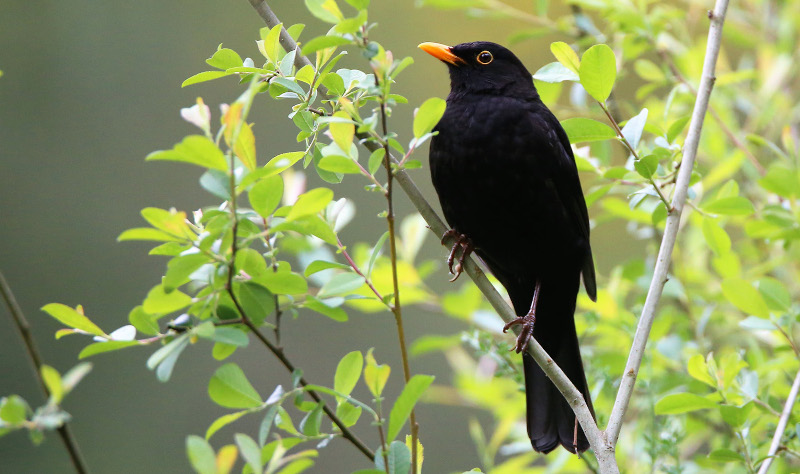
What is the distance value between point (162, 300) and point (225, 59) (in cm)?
74

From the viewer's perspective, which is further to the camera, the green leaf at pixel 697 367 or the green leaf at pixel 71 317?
the green leaf at pixel 697 367

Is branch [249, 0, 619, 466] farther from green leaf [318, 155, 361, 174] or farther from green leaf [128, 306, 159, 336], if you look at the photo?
green leaf [128, 306, 159, 336]

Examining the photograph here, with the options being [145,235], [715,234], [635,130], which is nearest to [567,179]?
[715,234]

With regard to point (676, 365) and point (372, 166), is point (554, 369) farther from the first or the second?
point (676, 365)

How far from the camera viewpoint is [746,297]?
8.38 feet

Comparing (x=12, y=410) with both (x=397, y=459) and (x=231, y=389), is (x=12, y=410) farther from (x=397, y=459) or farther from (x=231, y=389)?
(x=397, y=459)

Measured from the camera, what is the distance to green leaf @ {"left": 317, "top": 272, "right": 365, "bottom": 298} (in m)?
1.79

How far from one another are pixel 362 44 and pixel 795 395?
1.60 metres

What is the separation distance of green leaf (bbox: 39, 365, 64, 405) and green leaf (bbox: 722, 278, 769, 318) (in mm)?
1953

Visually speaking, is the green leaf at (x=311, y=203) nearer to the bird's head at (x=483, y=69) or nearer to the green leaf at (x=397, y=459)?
the green leaf at (x=397, y=459)

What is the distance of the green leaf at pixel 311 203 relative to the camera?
1687mm

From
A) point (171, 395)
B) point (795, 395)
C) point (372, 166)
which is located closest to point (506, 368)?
point (795, 395)

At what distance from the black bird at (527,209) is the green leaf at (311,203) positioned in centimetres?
146

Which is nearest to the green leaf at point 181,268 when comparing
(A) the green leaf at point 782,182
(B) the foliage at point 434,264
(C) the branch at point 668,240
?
(B) the foliage at point 434,264
